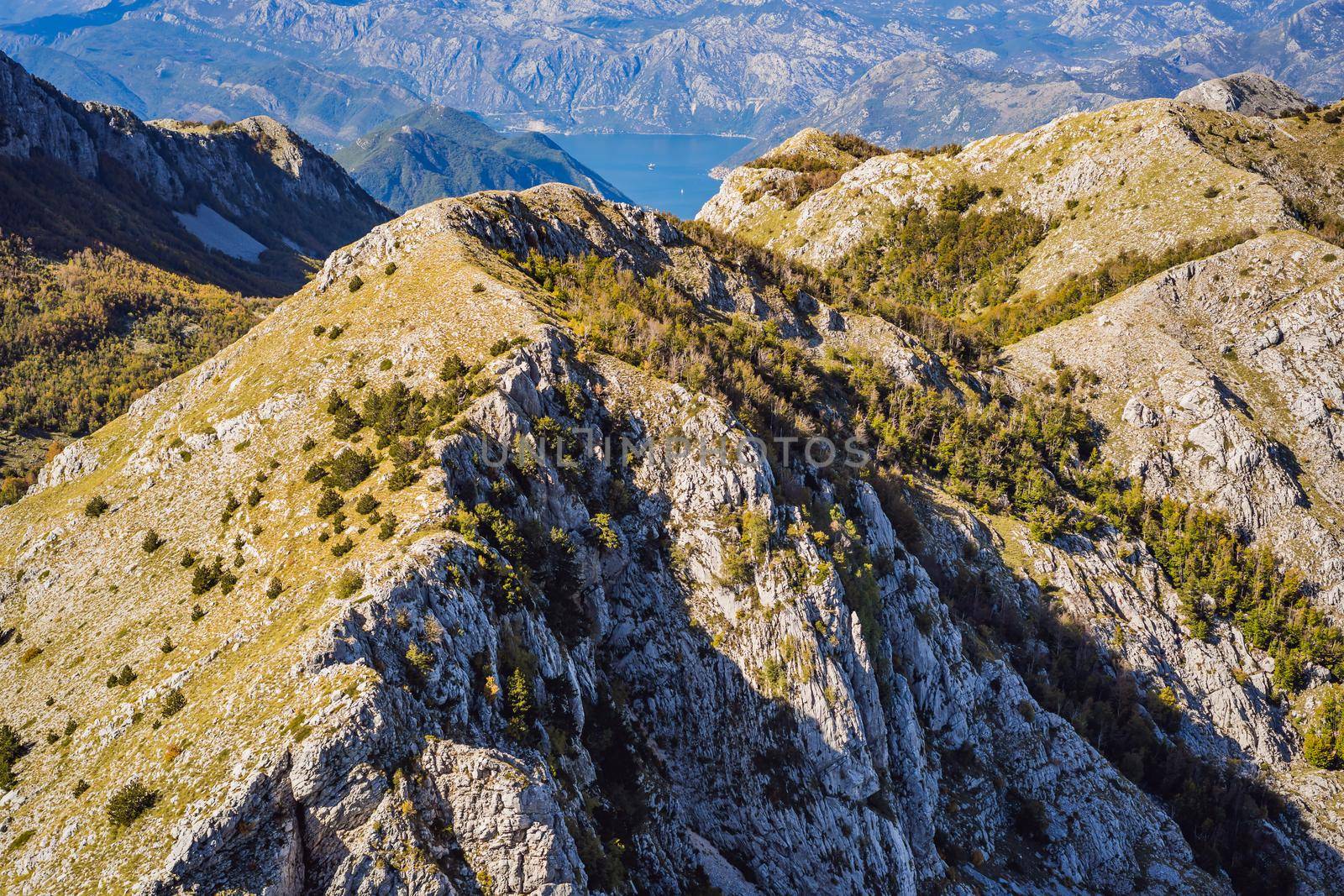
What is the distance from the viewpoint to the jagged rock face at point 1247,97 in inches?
7165

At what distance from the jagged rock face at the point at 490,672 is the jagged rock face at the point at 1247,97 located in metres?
204

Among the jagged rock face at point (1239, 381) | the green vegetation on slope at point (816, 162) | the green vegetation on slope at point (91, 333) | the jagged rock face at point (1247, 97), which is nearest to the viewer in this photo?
the jagged rock face at point (1239, 381)

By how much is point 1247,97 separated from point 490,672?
249 metres

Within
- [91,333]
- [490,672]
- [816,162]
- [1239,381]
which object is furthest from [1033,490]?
[91,333]

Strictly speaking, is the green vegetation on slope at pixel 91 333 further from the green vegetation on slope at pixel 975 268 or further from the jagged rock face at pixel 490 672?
the green vegetation on slope at pixel 975 268

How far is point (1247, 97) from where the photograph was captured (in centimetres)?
18750

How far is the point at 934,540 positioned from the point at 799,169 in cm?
10160

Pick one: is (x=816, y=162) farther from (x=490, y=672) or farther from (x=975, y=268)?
(x=490, y=672)

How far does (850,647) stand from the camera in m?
41.4

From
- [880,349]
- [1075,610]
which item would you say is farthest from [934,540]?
[880,349]

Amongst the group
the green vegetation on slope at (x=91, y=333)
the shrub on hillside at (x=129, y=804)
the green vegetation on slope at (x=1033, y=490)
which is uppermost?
the shrub on hillside at (x=129, y=804)

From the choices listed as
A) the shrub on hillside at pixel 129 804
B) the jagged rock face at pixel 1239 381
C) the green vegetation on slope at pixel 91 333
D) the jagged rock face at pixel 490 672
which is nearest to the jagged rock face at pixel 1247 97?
the jagged rock face at pixel 1239 381

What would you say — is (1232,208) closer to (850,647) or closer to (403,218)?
(850,647)

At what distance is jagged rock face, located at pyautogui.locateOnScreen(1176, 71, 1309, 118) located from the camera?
597 ft
